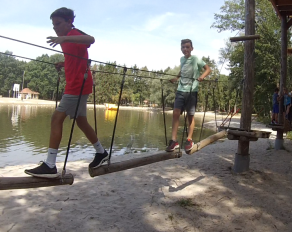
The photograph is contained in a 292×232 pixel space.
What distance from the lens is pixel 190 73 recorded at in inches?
166

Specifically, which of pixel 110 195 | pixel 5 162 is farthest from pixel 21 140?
pixel 110 195

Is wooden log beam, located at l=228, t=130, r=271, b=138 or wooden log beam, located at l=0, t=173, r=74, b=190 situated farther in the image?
wooden log beam, located at l=228, t=130, r=271, b=138

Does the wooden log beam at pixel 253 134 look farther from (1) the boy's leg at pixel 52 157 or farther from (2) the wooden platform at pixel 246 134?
(1) the boy's leg at pixel 52 157

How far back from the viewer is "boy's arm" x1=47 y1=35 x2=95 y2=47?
96.7 inches

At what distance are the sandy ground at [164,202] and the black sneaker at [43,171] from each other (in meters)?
1.38

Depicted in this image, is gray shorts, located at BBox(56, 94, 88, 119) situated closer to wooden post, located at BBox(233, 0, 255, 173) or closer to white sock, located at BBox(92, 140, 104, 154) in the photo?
white sock, located at BBox(92, 140, 104, 154)

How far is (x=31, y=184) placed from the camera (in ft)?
8.13

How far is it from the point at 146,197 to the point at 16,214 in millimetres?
2025

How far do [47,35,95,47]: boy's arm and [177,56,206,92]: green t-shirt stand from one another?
1.90 meters

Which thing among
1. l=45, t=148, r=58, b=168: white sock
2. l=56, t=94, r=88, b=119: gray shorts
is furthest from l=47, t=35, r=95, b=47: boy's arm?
l=45, t=148, r=58, b=168: white sock

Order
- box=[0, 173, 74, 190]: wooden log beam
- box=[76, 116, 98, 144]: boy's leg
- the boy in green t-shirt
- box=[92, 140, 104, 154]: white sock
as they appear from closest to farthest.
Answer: box=[0, 173, 74, 190]: wooden log beam < box=[76, 116, 98, 144]: boy's leg < box=[92, 140, 104, 154]: white sock < the boy in green t-shirt

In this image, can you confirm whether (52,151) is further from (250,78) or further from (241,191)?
(250,78)

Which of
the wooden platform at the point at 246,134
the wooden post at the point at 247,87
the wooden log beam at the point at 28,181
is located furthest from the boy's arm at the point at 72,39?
the wooden post at the point at 247,87

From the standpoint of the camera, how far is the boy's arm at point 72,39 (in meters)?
2.46
